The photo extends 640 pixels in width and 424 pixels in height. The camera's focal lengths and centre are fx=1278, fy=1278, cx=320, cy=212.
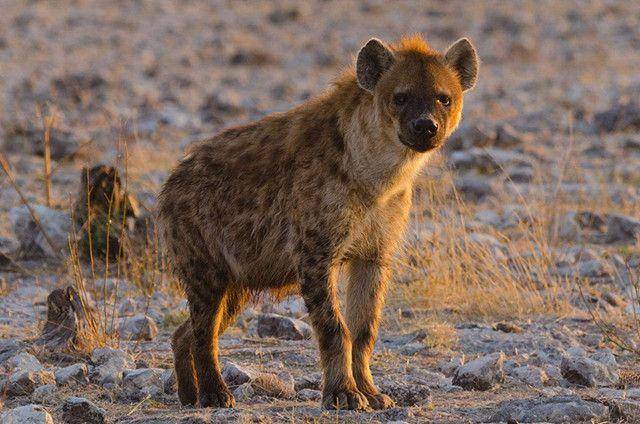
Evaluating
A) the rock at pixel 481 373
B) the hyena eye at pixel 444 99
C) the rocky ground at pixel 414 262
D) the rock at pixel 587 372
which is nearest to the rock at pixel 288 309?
the rocky ground at pixel 414 262

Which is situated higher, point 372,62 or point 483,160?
point 372,62

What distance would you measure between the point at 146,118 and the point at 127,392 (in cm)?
818

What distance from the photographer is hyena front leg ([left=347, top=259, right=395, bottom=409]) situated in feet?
17.2

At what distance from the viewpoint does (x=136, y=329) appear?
20.6 feet

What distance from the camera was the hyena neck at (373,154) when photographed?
5133 millimetres

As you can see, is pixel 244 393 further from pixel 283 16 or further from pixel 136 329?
pixel 283 16

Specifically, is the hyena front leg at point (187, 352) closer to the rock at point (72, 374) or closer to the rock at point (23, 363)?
the rock at point (72, 374)

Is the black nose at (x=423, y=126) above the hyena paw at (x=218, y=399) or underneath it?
above

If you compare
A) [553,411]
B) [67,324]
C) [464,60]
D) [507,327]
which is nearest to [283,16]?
[507,327]

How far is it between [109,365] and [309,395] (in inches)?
35.1

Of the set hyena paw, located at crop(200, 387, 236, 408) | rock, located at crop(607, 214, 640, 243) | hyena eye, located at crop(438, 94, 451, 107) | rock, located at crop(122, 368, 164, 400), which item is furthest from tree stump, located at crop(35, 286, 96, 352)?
rock, located at crop(607, 214, 640, 243)

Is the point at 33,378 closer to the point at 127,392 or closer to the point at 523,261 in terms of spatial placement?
the point at 127,392

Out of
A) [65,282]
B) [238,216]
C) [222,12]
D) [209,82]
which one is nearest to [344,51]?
[209,82]

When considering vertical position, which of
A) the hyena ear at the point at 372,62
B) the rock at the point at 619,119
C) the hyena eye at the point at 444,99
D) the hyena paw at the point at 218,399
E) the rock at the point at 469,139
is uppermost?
the hyena ear at the point at 372,62
